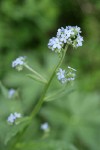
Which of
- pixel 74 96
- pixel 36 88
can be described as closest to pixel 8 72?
pixel 36 88

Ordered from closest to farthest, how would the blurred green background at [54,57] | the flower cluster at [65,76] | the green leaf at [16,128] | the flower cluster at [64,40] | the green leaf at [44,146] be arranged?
the flower cluster at [64,40] < the flower cluster at [65,76] < the green leaf at [16,128] < the green leaf at [44,146] < the blurred green background at [54,57]

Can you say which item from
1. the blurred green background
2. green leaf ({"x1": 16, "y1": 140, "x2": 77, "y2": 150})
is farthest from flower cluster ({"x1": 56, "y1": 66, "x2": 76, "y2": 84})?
the blurred green background

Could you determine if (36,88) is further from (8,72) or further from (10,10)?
(10,10)


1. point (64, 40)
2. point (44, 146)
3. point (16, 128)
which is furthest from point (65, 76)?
point (44, 146)

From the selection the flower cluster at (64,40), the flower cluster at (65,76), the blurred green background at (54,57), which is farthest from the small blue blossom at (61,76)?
the blurred green background at (54,57)

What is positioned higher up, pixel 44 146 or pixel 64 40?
pixel 64 40

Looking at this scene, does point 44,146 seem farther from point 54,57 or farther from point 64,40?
point 54,57

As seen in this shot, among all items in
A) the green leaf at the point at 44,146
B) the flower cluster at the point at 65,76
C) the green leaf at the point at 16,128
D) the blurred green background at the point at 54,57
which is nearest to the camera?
the flower cluster at the point at 65,76

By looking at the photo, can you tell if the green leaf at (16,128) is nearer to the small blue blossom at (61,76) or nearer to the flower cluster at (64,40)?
the small blue blossom at (61,76)

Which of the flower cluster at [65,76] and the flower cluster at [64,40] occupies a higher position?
the flower cluster at [64,40]

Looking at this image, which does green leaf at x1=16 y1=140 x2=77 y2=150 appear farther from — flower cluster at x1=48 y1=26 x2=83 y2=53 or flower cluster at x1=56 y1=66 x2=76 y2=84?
flower cluster at x1=48 y1=26 x2=83 y2=53
